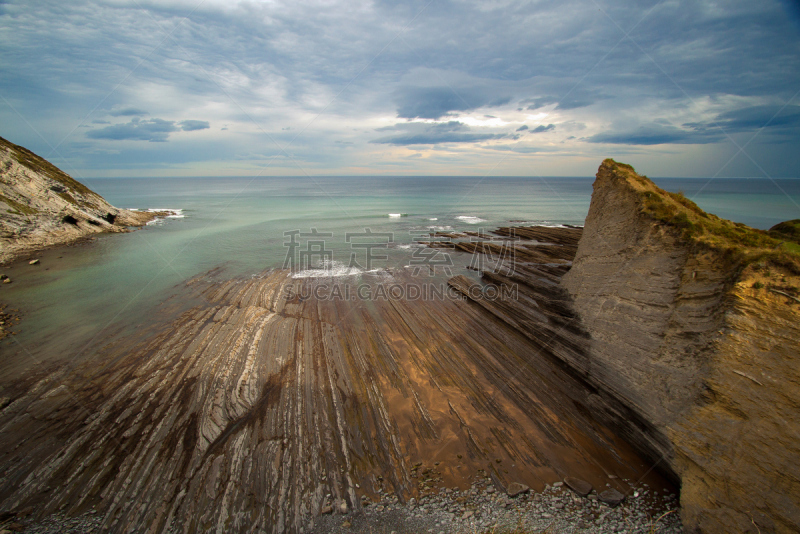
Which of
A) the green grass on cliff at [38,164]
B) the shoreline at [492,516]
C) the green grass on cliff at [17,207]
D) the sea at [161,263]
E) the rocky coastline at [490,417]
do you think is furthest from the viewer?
the green grass on cliff at [38,164]

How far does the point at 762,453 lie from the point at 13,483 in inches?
559

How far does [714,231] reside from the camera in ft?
21.4

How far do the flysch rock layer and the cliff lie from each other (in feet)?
70.8

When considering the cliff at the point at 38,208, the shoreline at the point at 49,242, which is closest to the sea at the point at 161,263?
the shoreline at the point at 49,242

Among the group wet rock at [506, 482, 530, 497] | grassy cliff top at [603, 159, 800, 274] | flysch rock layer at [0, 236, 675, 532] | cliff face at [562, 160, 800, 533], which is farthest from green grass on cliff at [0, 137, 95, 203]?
grassy cliff top at [603, 159, 800, 274]

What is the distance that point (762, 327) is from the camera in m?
4.86

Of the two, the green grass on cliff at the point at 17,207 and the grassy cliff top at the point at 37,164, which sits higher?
the grassy cliff top at the point at 37,164

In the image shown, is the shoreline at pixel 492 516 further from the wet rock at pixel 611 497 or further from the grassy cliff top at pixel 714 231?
the grassy cliff top at pixel 714 231

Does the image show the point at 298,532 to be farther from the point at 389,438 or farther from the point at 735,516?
the point at 735,516

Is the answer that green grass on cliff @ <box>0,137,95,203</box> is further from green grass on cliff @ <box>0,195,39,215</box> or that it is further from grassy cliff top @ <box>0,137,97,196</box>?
green grass on cliff @ <box>0,195,39,215</box>

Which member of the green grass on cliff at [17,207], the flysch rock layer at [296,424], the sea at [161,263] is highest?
the green grass on cliff at [17,207]

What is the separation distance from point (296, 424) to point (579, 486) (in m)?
6.70

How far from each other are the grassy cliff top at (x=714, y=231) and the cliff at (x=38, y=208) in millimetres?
35283

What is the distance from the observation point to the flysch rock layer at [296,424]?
5.79m
